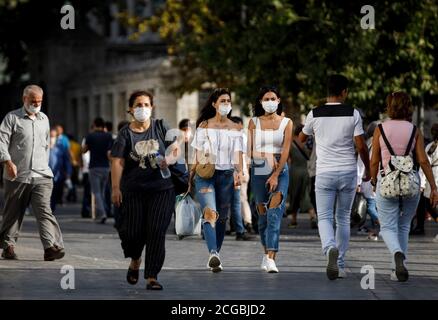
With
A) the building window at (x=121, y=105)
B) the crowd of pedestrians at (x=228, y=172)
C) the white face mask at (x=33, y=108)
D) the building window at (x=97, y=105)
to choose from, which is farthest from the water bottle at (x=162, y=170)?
the building window at (x=97, y=105)

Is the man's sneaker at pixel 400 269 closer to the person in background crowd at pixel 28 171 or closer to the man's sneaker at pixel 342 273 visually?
the man's sneaker at pixel 342 273

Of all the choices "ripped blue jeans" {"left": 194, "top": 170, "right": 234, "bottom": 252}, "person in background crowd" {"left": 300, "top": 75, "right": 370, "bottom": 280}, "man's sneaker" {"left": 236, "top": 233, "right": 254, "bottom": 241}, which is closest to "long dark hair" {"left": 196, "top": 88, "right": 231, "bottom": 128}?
"ripped blue jeans" {"left": 194, "top": 170, "right": 234, "bottom": 252}

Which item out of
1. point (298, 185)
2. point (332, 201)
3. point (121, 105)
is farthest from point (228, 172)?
point (121, 105)

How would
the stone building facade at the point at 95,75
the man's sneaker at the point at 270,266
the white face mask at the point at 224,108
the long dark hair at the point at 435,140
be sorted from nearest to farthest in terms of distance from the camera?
1. the man's sneaker at the point at 270,266
2. the white face mask at the point at 224,108
3. the long dark hair at the point at 435,140
4. the stone building facade at the point at 95,75

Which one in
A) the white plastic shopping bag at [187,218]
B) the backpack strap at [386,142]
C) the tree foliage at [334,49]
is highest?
the tree foliage at [334,49]

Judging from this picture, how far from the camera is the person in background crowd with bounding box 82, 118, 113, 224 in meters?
26.0

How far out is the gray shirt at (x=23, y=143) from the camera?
53.8 ft

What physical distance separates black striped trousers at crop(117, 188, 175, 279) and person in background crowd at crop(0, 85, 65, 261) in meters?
3.27

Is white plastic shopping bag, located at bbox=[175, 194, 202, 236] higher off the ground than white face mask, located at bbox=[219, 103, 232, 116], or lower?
lower

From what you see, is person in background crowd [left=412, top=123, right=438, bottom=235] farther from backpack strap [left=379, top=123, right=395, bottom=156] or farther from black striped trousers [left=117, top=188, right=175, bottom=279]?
black striped trousers [left=117, top=188, right=175, bottom=279]

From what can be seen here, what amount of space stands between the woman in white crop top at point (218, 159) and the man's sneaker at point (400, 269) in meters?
2.12

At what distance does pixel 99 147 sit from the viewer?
26.0 m

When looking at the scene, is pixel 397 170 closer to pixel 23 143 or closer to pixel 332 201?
pixel 332 201
